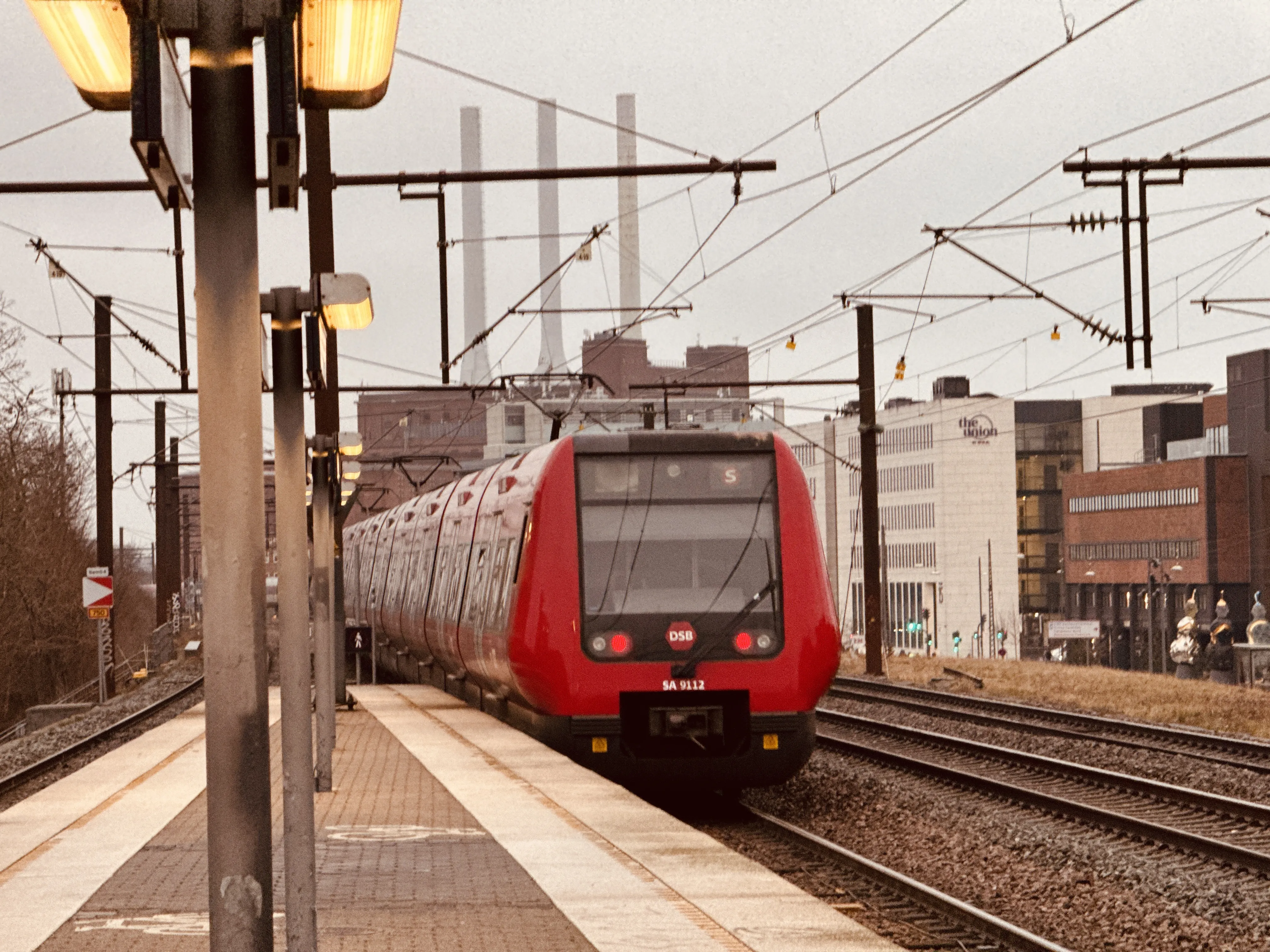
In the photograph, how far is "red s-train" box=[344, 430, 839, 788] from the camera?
46.2ft

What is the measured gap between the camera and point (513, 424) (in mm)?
157250

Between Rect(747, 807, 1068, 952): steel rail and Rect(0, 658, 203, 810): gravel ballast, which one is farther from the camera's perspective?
Rect(0, 658, 203, 810): gravel ballast

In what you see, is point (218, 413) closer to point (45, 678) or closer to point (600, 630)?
point (600, 630)

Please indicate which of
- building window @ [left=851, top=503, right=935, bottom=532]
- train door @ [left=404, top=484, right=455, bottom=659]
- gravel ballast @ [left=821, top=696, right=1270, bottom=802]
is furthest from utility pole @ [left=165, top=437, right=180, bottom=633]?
building window @ [left=851, top=503, right=935, bottom=532]

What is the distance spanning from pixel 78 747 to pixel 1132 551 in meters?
99.2

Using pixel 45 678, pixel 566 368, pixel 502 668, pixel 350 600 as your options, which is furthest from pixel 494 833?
pixel 566 368

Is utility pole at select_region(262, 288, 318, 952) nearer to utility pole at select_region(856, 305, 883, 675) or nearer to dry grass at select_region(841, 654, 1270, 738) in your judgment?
dry grass at select_region(841, 654, 1270, 738)

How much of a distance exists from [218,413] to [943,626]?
5507 inches

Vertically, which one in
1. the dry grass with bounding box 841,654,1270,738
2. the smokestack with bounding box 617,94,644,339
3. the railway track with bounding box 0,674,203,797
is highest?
the smokestack with bounding box 617,94,644,339

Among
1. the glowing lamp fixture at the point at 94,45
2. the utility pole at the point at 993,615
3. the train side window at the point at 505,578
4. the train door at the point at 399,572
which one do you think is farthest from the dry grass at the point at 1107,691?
the utility pole at the point at 993,615

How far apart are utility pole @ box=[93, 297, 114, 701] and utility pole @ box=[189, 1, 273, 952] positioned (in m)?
26.3

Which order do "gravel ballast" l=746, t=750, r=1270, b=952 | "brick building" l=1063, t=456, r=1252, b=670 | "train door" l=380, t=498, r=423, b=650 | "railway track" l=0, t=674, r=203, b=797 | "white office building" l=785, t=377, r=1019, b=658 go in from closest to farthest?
1. "gravel ballast" l=746, t=750, r=1270, b=952
2. "railway track" l=0, t=674, r=203, b=797
3. "train door" l=380, t=498, r=423, b=650
4. "brick building" l=1063, t=456, r=1252, b=670
5. "white office building" l=785, t=377, r=1019, b=658

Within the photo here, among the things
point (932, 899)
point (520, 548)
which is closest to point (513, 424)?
point (520, 548)

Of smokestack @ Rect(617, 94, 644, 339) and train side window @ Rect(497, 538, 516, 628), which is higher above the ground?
smokestack @ Rect(617, 94, 644, 339)
